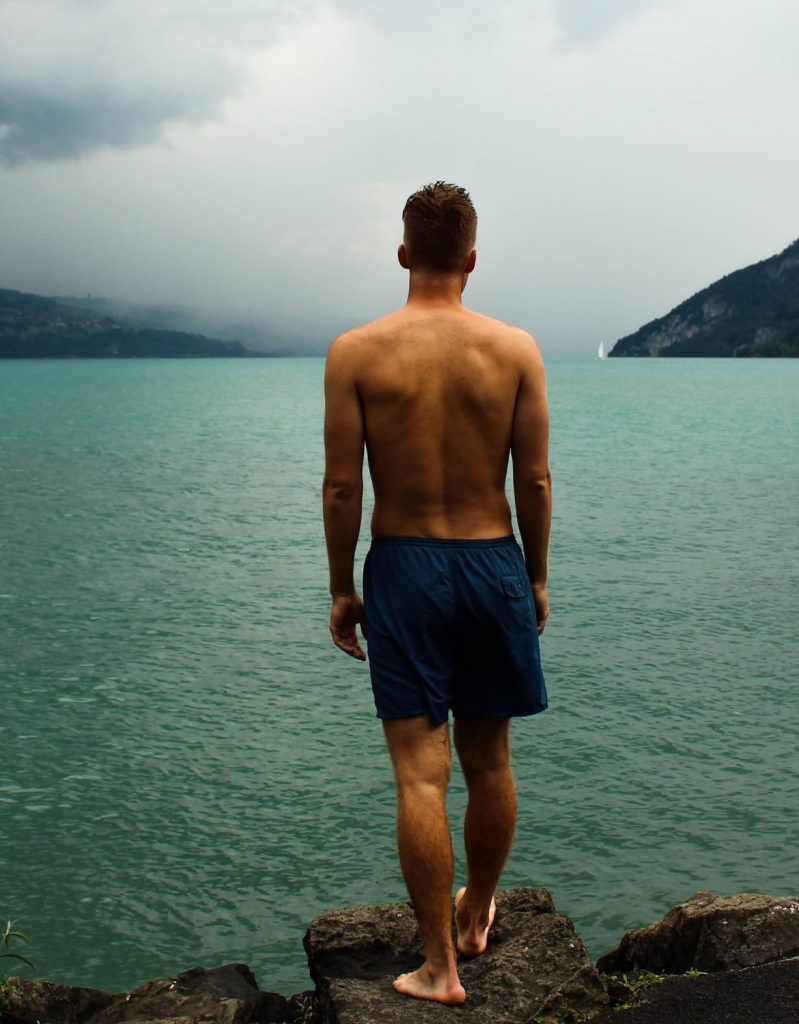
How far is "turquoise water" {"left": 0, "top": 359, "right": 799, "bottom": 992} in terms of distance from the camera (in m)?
6.56

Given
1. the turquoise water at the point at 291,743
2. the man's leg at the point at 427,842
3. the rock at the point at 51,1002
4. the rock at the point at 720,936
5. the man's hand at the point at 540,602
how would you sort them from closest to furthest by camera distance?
1. the man's leg at the point at 427,842
2. the man's hand at the point at 540,602
3. the rock at the point at 720,936
4. the rock at the point at 51,1002
5. the turquoise water at the point at 291,743

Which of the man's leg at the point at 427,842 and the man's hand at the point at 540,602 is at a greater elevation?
the man's hand at the point at 540,602

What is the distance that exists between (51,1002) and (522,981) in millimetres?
1929

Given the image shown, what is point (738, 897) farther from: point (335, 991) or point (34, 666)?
point (34, 666)

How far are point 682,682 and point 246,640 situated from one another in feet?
14.6

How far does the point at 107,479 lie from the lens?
3072 centimetres

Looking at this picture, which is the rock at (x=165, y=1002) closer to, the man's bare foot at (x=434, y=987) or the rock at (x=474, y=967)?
the rock at (x=474, y=967)

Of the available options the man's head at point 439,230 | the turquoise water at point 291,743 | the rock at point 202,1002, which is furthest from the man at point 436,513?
the turquoise water at point 291,743

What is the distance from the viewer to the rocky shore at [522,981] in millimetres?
4102

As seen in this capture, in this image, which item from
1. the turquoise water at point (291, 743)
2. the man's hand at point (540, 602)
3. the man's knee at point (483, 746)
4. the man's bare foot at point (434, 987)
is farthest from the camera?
the turquoise water at point (291, 743)

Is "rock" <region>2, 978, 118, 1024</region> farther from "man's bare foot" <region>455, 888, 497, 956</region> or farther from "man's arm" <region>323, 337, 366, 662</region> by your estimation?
"man's arm" <region>323, 337, 366, 662</region>

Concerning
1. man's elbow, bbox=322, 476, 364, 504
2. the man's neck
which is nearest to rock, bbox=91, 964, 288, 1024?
man's elbow, bbox=322, 476, 364, 504

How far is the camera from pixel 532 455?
4215mm

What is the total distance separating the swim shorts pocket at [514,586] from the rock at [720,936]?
1617 mm
